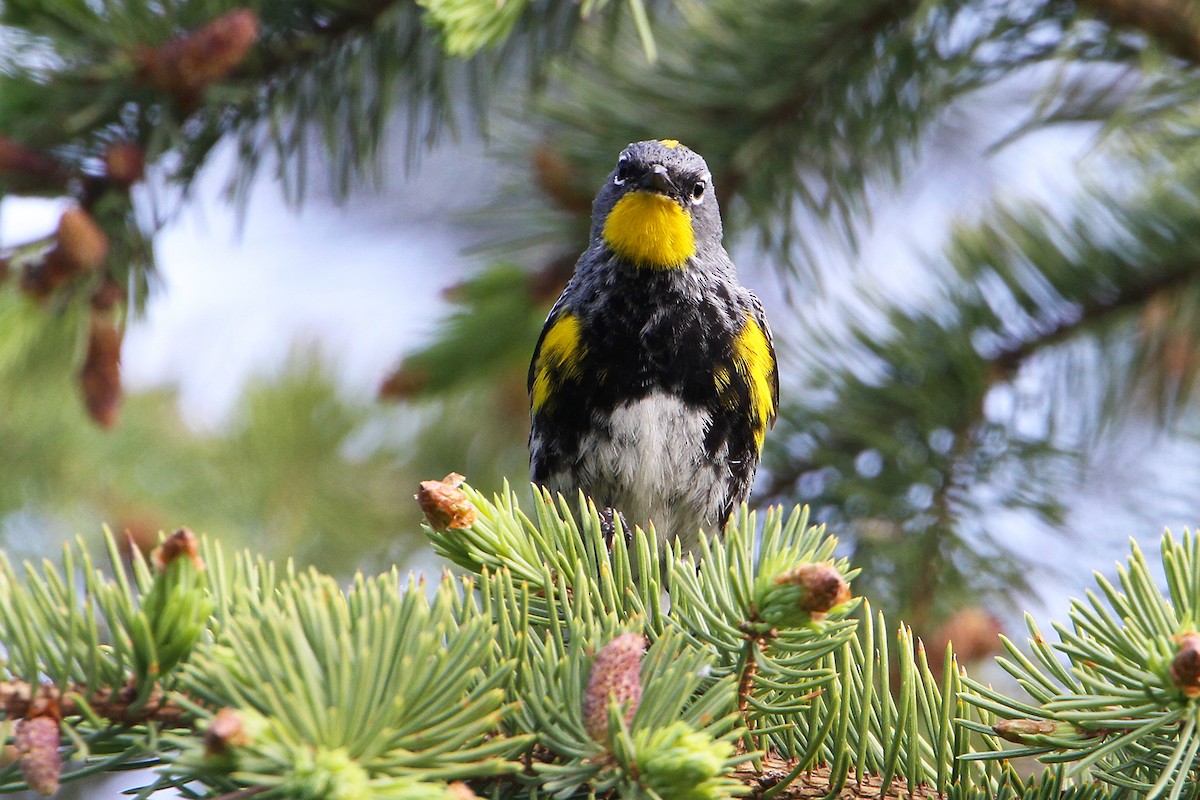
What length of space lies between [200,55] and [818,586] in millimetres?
1831

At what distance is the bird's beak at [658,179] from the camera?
3205 mm

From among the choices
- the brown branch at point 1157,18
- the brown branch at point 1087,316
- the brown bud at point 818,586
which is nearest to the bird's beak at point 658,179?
the brown branch at point 1087,316

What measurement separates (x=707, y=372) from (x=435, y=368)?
0.83 meters

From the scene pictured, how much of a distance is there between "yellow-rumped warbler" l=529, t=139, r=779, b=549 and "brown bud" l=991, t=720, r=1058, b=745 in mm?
1756

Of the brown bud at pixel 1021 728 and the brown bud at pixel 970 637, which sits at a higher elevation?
the brown bud at pixel 1021 728

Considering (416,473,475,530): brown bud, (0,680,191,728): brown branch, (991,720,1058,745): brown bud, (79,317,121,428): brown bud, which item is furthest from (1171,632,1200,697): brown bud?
(79,317,121,428): brown bud

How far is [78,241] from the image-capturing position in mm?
2410

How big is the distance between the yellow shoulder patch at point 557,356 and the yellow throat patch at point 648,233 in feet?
0.90

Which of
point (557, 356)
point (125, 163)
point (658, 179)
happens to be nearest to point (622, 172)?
point (658, 179)

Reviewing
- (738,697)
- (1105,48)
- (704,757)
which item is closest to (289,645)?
(704,757)

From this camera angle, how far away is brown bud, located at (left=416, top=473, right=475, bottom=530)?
1523 mm

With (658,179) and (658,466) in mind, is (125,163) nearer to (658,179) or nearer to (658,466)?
(658,179)

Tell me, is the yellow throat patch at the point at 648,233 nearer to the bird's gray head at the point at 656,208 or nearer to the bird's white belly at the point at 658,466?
the bird's gray head at the point at 656,208

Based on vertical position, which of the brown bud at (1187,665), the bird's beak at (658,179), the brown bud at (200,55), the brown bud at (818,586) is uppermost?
the brown bud at (200,55)
